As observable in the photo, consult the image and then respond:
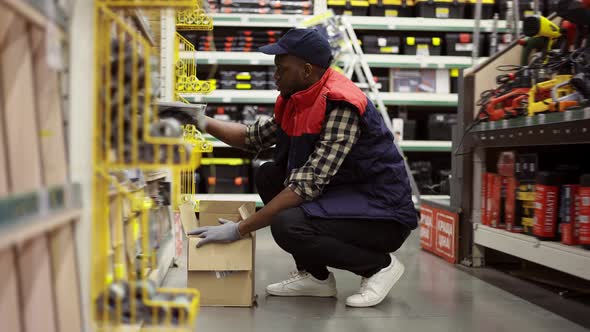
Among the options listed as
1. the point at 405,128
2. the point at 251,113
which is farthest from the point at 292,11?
the point at 405,128

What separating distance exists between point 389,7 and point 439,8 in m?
0.50

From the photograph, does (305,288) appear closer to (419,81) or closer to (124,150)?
(124,150)

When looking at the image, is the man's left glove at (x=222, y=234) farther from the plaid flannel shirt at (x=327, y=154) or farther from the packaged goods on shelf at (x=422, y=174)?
the packaged goods on shelf at (x=422, y=174)

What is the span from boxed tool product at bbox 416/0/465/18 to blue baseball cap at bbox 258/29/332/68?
371 cm

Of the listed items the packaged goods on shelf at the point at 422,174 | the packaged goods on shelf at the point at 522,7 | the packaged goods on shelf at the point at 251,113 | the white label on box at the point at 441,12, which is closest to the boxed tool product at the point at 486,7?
the packaged goods on shelf at the point at 522,7

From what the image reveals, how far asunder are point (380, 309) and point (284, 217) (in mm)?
548

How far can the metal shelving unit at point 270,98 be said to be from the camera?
18.0 feet

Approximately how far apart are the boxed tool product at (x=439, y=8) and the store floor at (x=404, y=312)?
3.50 meters

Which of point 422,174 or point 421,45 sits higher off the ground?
point 421,45

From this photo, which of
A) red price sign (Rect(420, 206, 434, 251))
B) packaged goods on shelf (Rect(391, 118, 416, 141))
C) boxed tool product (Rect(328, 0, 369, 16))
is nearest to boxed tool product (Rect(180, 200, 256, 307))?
red price sign (Rect(420, 206, 434, 251))

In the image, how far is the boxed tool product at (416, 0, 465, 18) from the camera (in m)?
5.75

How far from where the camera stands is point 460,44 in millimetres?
5852

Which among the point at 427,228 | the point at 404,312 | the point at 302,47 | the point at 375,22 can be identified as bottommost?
the point at 404,312

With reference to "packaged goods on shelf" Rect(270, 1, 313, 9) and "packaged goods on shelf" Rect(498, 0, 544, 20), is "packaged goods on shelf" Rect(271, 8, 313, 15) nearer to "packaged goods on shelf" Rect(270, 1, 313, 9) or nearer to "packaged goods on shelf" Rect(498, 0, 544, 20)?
"packaged goods on shelf" Rect(270, 1, 313, 9)
